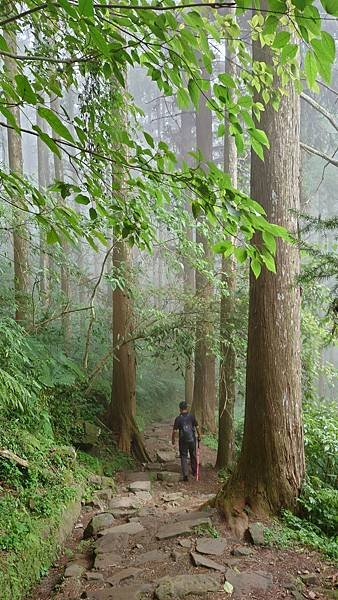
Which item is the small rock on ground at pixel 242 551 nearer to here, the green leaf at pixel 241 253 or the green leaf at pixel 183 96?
the green leaf at pixel 241 253

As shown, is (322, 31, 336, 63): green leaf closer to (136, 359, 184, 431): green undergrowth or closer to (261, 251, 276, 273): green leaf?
(261, 251, 276, 273): green leaf

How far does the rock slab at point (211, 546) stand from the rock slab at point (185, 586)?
488 mm

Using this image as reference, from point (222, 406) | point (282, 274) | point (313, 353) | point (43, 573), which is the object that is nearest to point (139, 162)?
point (282, 274)

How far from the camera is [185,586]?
12.2ft

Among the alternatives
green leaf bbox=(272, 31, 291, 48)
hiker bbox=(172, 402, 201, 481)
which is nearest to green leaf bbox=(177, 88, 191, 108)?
green leaf bbox=(272, 31, 291, 48)

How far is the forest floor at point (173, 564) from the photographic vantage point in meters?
3.78

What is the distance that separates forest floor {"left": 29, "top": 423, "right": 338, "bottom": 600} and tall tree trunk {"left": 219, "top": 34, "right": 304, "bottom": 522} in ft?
2.31

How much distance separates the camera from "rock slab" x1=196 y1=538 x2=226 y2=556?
173 inches

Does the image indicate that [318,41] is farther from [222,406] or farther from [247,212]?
[222,406]

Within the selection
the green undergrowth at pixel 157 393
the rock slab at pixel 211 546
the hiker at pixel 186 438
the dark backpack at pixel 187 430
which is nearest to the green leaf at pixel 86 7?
the rock slab at pixel 211 546

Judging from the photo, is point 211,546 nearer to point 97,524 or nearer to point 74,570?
point 74,570

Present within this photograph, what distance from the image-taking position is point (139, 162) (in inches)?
89.0

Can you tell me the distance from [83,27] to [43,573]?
5234 millimetres

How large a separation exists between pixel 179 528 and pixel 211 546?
58 centimetres
